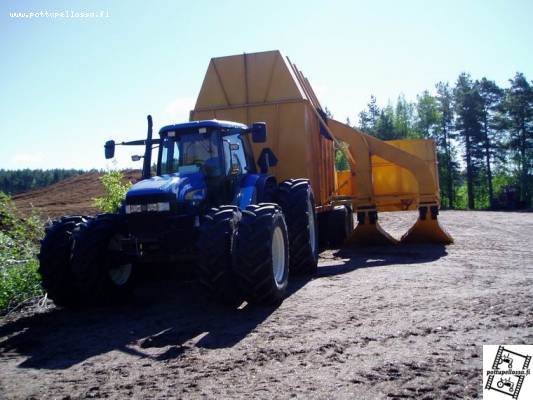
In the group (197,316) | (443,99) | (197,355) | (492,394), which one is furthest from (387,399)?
(443,99)

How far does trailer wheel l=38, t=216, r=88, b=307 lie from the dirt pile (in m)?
16.4

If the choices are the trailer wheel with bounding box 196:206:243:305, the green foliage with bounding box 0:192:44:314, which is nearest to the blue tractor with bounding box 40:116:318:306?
the trailer wheel with bounding box 196:206:243:305

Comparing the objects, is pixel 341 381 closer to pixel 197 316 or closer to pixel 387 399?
pixel 387 399

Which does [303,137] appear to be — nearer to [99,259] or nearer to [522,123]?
[99,259]

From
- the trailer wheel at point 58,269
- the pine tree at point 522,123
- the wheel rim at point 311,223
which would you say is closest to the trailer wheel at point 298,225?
the wheel rim at point 311,223

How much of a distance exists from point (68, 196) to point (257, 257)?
28.2 m

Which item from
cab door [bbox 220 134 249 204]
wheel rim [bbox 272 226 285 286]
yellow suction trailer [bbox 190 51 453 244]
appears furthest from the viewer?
yellow suction trailer [bbox 190 51 453 244]

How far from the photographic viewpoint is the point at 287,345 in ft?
16.3

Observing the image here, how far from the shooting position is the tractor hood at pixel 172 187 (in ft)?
21.5

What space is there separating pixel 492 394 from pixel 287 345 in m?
1.92

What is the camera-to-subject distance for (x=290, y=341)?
16.6 ft

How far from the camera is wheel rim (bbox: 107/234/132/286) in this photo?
7.00 metres

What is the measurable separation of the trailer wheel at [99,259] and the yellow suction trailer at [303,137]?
4305 millimetres

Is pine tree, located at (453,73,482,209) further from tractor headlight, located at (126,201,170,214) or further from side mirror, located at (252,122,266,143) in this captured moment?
tractor headlight, located at (126,201,170,214)
